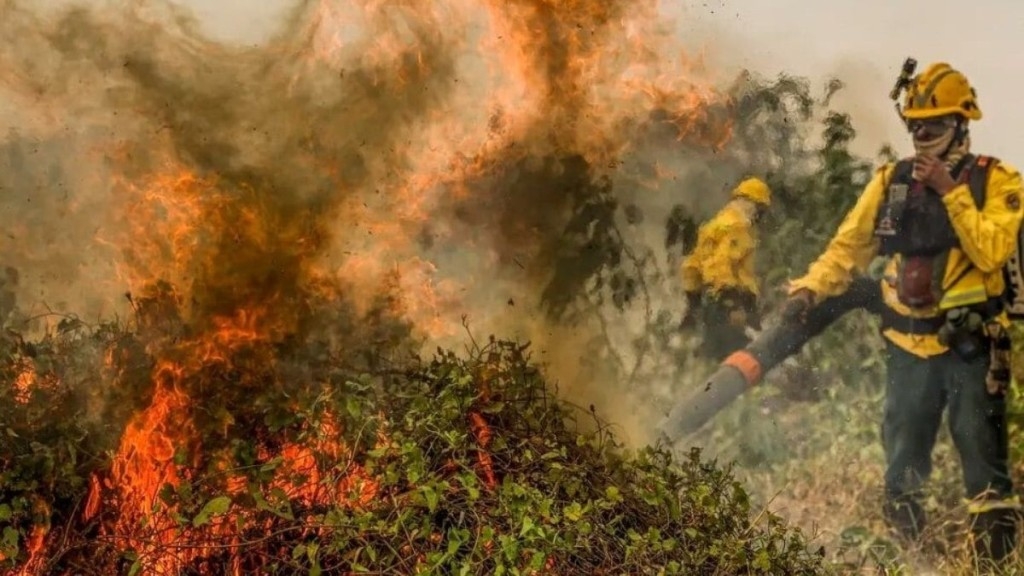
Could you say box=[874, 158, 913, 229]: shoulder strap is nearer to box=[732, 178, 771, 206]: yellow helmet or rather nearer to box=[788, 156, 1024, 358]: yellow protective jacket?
box=[788, 156, 1024, 358]: yellow protective jacket

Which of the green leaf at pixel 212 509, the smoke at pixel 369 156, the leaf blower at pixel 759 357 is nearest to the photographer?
the green leaf at pixel 212 509

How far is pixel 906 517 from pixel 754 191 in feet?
5.48

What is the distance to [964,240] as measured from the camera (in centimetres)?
500

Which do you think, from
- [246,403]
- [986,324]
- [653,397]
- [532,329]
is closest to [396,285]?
[532,329]

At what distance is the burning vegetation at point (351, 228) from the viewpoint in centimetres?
443

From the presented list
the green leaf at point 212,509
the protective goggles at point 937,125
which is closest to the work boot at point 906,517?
the protective goggles at point 937,125

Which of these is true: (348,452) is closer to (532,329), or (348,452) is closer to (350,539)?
(350,539)

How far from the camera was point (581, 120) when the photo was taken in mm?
5289

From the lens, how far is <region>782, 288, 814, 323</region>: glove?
5.31m

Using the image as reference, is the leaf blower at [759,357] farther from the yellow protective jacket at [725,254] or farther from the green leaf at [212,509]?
the green leaf at [212,509]

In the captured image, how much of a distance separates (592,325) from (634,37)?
1.38 m

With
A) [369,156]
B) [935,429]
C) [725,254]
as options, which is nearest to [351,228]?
[369,156]

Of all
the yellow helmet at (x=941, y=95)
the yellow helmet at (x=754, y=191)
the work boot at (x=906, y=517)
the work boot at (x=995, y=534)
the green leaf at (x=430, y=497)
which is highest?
the yellow helmet at (x=754, y=191)

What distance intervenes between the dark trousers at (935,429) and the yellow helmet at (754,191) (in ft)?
2.95
